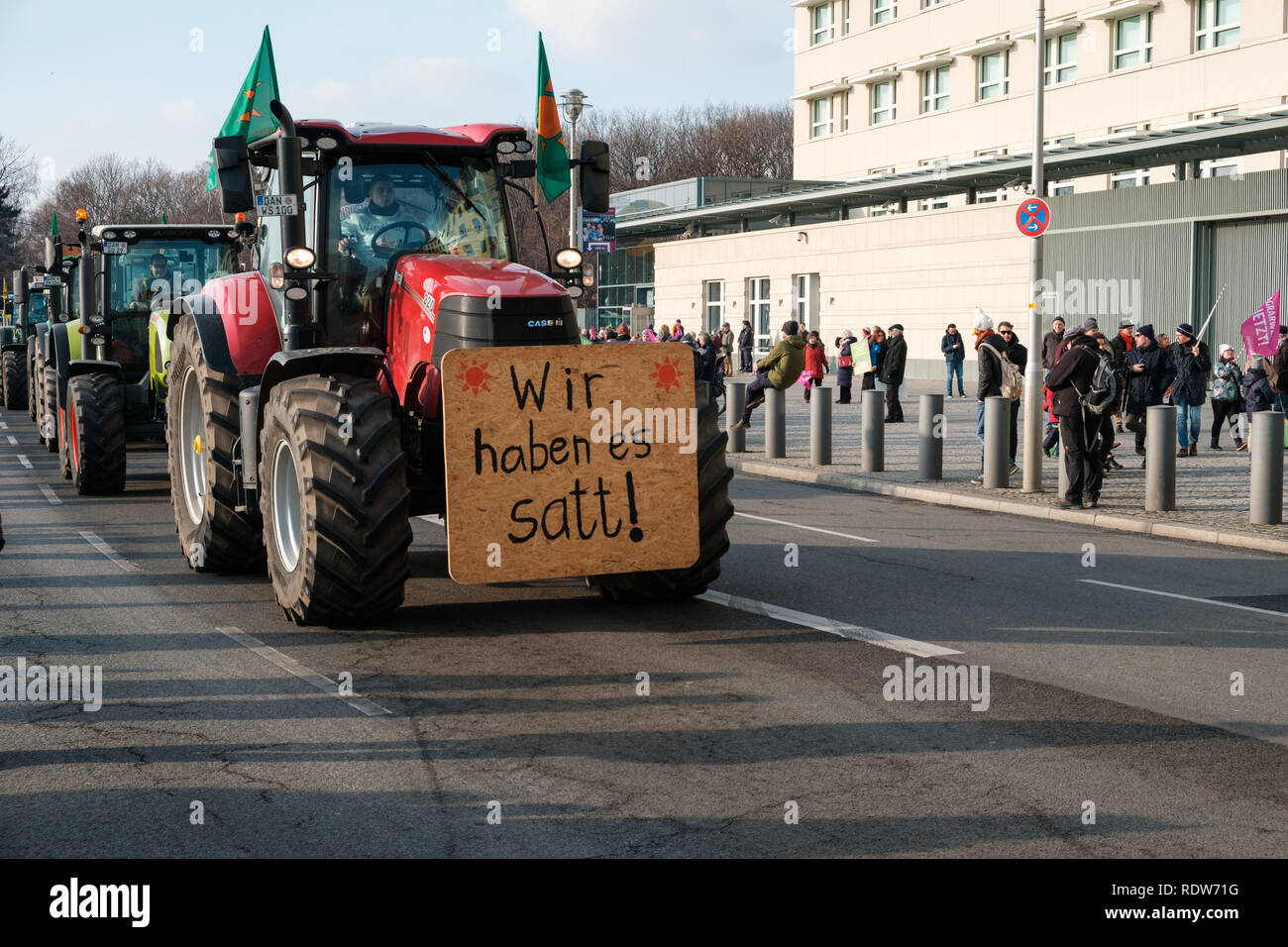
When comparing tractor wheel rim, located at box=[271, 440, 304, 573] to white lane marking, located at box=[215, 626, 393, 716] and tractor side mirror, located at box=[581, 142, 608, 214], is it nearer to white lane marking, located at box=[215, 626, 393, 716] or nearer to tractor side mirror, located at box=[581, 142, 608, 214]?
white lane marking, located at box=[215, 626, 393, 716]

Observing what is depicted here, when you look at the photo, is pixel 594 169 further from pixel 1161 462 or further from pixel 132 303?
pixel 132 303

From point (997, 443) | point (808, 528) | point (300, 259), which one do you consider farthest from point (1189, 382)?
point (300, 259)

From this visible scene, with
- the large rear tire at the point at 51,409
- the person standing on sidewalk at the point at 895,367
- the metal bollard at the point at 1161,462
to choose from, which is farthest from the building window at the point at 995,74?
the large rear tire at the point at 51,409

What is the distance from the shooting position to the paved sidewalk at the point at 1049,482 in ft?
46.4

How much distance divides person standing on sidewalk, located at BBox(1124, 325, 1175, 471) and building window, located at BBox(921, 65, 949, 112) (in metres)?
33.5

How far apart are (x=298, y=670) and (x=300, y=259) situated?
2736 millimetres

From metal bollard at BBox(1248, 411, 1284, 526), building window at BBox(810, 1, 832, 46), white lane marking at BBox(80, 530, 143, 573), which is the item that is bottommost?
white lane marking at BBox(80, 530, 143, 573)

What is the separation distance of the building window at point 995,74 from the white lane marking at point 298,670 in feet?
148

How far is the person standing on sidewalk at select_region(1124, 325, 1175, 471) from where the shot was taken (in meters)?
20.4

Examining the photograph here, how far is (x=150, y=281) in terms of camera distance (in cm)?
1781

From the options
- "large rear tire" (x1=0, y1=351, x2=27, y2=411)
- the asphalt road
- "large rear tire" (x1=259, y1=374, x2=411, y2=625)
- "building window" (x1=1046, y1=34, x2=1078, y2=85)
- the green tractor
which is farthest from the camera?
"building window" (x1=1046, y1=34, x2=1078, y2=85)

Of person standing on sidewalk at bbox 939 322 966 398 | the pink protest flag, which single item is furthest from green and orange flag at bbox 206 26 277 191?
person standing on sidewalk at bbox 939 322 966 398

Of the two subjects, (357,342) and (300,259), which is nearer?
(300,259)

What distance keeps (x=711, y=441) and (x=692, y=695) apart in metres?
2.22
